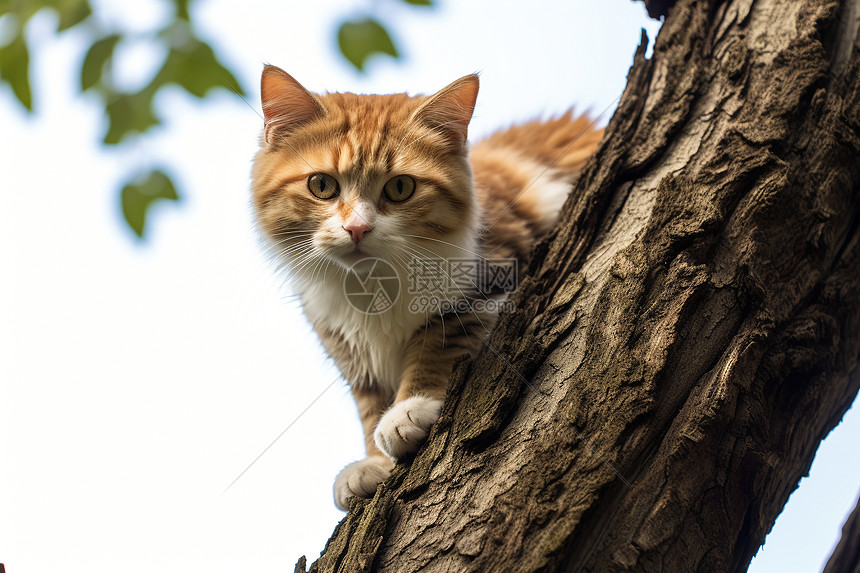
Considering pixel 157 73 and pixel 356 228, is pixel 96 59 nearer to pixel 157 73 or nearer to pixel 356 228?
pixel 157 73

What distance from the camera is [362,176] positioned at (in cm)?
191

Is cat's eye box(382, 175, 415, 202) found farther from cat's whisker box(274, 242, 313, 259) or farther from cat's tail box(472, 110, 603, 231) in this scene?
cat's tail box(472, 110, 603, 231)

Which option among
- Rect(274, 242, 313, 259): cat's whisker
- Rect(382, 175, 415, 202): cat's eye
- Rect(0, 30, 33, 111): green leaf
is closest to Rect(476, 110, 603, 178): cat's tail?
Rect(382, 175, 415, 202): cat's eye

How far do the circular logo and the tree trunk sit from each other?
0.64m

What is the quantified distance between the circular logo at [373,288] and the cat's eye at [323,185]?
246mm

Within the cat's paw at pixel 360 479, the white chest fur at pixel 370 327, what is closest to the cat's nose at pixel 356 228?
the white chest fur at pixel 370 327

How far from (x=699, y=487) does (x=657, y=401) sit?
183mm

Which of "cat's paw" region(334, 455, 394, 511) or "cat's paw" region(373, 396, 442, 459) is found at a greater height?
"cat's paw" region(373, 396, 442, 459)

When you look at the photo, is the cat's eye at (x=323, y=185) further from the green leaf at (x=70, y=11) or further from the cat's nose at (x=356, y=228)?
the green leaf at (x=70, y=11)

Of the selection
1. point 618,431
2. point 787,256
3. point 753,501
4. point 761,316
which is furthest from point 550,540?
point 787,256

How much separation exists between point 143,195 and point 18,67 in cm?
37

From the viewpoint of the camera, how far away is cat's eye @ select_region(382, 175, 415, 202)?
196 cm

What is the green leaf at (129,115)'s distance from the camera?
153 cm

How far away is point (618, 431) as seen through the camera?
4.18 feet
